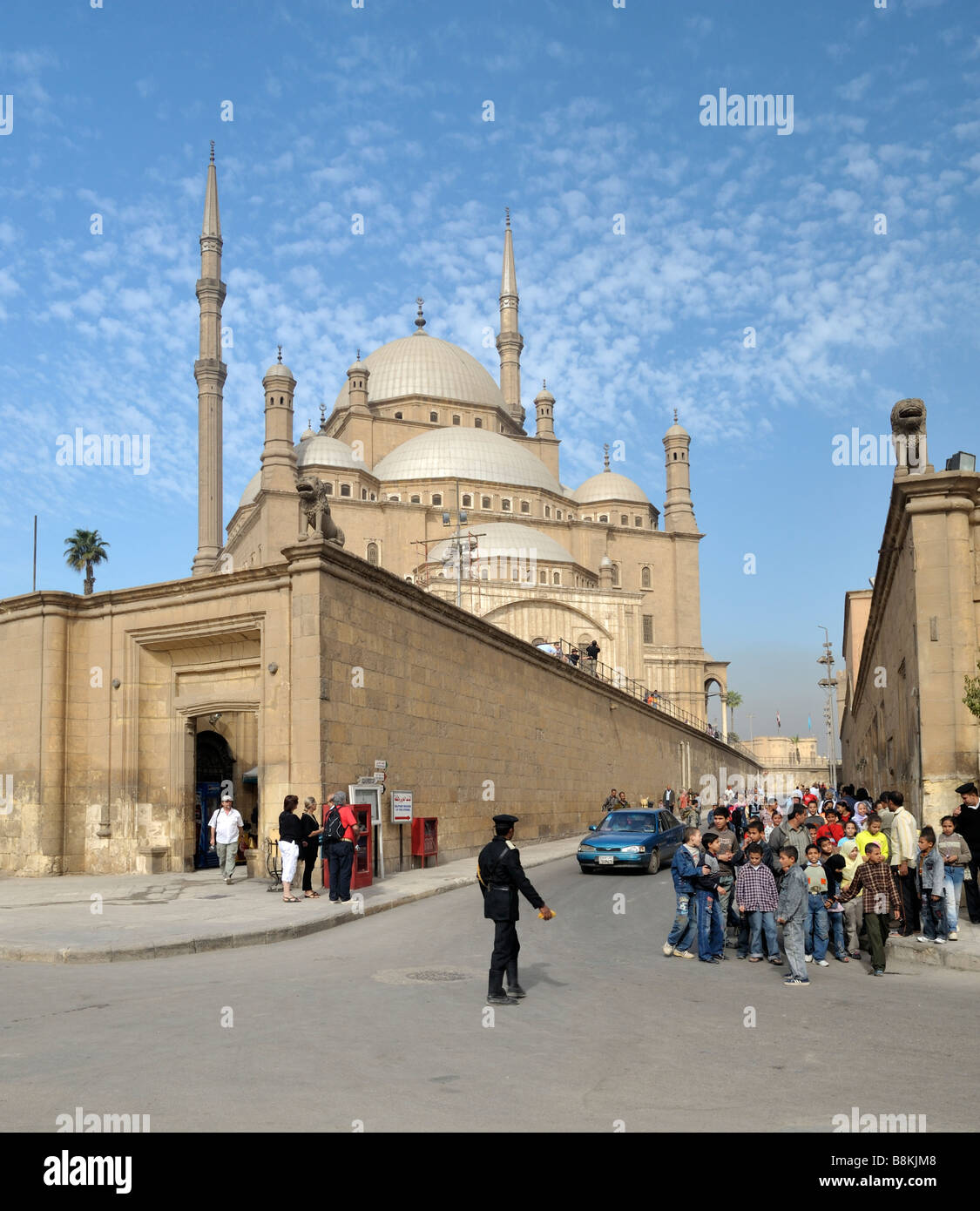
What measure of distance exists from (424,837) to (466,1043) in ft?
45.9

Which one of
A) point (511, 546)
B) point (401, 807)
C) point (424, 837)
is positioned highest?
point (511, 546)

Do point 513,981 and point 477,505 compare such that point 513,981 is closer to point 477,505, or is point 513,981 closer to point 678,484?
point 477,505

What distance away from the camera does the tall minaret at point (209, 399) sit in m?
66.8

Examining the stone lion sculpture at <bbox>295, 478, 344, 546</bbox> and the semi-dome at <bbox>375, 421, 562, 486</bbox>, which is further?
the semi-dome at <bbox>375, 421, 562, 486</bbox>

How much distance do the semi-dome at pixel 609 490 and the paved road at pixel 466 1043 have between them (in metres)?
74.6

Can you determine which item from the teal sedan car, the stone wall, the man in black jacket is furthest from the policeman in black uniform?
the teal sedan car

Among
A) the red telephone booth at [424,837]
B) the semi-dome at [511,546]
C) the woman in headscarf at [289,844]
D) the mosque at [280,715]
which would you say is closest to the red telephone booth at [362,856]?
the mosque at [280,715]

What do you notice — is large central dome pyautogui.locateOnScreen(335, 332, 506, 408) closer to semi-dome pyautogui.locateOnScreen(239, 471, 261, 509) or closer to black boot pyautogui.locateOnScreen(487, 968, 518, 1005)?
semi-dome pyautogui.locateOnScreen(239, 471, 261, 509)

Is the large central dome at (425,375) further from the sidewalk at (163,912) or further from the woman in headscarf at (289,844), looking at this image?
the woman in headscarf at (289,844)

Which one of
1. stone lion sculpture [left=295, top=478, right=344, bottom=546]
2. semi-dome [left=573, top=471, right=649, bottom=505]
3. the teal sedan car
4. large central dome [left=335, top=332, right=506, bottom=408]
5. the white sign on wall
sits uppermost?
large central dome [left=335, top=332, right=506, bottom=408]

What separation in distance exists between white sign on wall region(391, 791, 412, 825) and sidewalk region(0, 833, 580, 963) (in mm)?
985

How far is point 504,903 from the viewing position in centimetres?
852

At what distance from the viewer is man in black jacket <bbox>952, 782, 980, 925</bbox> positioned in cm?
1198

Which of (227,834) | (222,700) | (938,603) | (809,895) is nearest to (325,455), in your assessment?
(222,700)
